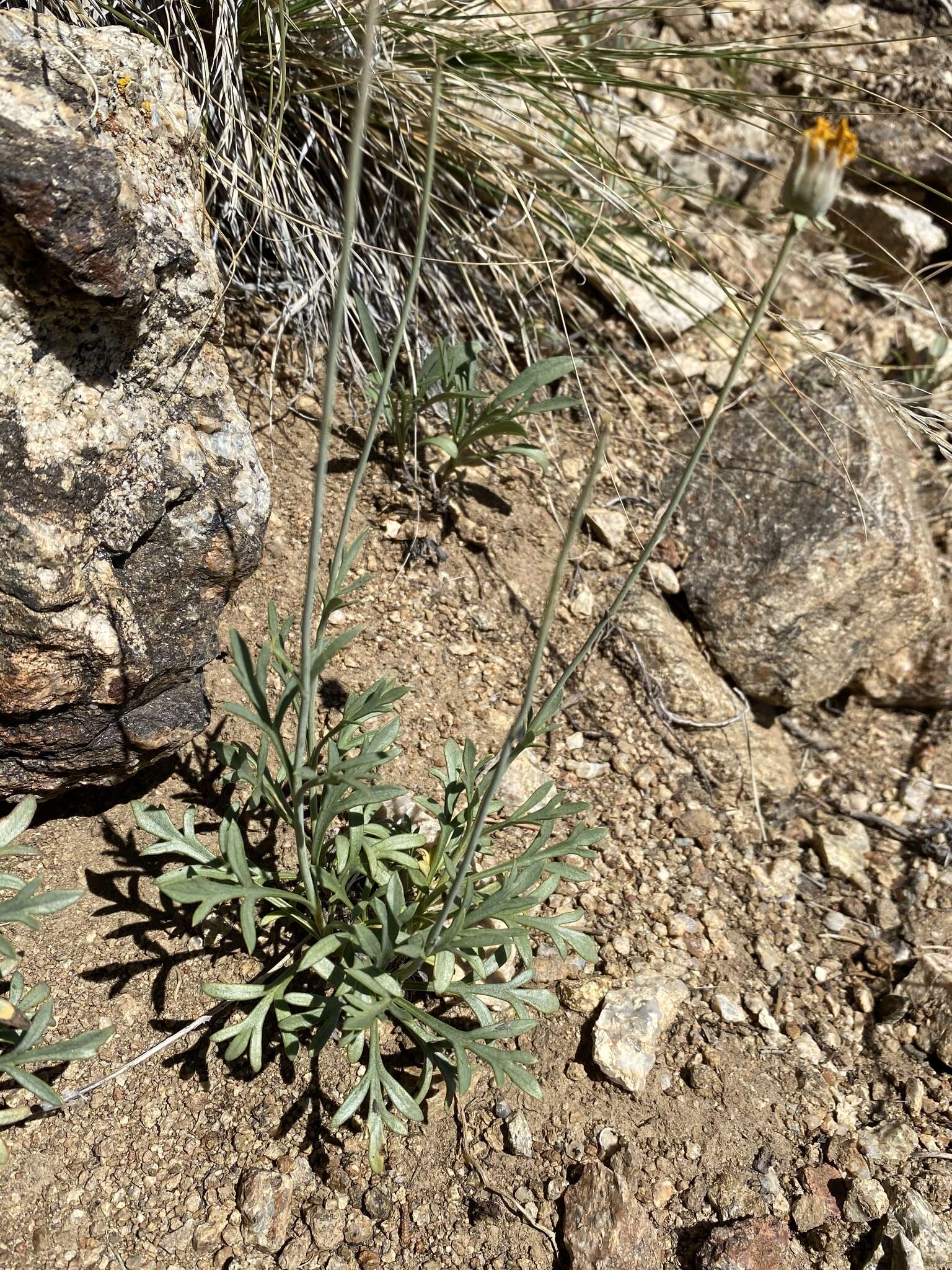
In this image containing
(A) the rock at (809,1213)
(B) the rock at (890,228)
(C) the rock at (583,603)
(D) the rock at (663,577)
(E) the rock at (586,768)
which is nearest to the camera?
(A) the rock at (809,1213)

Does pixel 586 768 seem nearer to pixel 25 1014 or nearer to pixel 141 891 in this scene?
pixel 141 891

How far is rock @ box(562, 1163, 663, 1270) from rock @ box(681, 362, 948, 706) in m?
1.50

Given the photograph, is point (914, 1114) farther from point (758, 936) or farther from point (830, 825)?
point (830, 825)

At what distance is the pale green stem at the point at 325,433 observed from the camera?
1.07m

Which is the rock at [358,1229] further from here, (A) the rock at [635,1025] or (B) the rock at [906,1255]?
(B) the rock at [906,1255]

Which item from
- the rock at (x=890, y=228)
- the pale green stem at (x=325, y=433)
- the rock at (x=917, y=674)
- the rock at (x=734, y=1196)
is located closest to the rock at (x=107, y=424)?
the pale green stem at (x=325, y=433)

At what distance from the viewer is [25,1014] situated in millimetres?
1847

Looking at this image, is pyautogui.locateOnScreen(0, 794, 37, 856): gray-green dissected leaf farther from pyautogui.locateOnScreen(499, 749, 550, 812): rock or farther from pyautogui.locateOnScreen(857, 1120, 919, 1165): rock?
pyautogui.locateOnScreen(857, 1120, 919, 1165): rock

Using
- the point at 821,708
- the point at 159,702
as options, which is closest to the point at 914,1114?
the point at 821,708

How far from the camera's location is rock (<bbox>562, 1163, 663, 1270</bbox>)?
194cm

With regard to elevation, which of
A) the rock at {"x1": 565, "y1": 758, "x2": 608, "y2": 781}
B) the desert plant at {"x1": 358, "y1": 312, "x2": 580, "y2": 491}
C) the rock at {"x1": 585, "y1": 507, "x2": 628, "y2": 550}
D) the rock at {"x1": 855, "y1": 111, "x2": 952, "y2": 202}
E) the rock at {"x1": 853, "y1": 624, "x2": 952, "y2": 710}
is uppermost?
the rock at {"x1": 855, "y1": 111, "x2": 952, "y2": 202}

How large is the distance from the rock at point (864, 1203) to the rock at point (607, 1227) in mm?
408

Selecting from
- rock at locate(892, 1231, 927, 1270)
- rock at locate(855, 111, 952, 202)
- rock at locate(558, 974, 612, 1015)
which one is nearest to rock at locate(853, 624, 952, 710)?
rock at locate(558, 974, 612, 1015)

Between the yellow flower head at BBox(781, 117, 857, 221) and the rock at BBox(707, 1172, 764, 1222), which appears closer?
the yellow flower head at BBox(781, 117, 857, 221)
